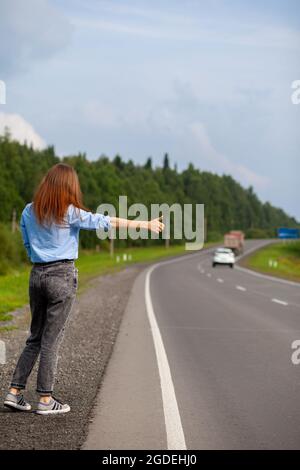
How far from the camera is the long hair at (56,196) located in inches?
275

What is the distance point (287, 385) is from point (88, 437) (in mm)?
3292

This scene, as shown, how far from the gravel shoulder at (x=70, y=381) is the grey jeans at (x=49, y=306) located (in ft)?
1.30

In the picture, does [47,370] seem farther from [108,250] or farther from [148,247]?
[148,247]

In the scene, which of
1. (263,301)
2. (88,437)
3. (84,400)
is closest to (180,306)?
(263,301)

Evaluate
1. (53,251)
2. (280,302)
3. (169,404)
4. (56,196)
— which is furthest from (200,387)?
(280,302)

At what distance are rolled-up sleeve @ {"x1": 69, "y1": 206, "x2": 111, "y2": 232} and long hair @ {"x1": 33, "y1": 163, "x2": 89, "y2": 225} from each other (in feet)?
0.19

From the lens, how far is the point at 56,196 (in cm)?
702

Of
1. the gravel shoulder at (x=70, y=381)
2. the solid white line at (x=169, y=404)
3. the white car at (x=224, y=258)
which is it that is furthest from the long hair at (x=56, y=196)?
the white car at (x=224, y=258)

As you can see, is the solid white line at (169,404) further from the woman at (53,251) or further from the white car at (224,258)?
the white car at (224,258)

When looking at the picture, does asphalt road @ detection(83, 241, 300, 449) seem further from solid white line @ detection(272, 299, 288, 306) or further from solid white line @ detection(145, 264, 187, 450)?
solid white line @ detection(272, 299, 288, 306)

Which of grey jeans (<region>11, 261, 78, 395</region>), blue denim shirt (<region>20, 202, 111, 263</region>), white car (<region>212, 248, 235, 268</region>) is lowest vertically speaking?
white car (<region>212, 248, 235, 268</region>)

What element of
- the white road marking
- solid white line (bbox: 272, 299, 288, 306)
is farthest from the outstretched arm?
solid white line (bbox: 272, 299, 288, 306)

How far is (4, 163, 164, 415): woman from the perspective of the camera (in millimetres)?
6996
